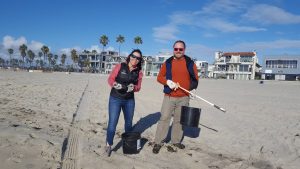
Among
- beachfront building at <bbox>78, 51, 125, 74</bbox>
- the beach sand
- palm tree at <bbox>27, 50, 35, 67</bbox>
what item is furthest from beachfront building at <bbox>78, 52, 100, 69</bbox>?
the beach sand

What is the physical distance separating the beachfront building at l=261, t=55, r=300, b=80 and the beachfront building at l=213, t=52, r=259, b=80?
3.73m

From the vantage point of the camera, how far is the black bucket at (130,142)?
5.84m

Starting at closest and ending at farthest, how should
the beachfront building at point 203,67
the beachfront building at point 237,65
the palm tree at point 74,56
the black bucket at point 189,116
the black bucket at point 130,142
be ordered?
1. the black bucket at point 130,142
2. the black bucket at point 189,116
3. the beachfront building at point 237,65
4. the beachfront building at point 203,67
5. the palm tree at point 74,56

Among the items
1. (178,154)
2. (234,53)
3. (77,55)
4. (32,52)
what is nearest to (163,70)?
(178,154)

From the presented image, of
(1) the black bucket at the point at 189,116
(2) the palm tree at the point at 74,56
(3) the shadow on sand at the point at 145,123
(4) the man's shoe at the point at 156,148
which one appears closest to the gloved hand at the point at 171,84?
(1) the black bucket at the point at 189,116

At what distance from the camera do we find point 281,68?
74.9 metres

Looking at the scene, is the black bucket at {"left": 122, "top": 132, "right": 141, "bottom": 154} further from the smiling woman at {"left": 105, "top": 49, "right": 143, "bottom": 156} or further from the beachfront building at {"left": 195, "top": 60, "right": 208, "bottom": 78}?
the beachfront building at {"left": 195, "top": 60, "right": 208, "bottom": 78}

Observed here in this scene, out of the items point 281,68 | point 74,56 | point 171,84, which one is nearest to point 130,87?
point 171,84

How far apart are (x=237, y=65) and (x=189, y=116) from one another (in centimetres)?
8083

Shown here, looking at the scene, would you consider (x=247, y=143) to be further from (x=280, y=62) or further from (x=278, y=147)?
(x=280, y=62)

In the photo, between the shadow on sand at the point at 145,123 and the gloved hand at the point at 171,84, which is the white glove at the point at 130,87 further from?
the shadow on sand at the point at 145,123

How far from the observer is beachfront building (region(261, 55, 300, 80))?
73.2m

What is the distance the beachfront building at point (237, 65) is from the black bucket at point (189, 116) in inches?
3025

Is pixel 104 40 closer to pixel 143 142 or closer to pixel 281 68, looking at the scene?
pixel 281 68
